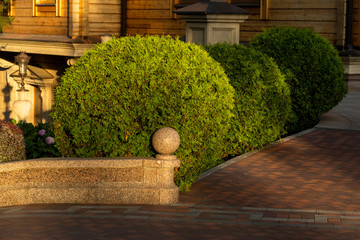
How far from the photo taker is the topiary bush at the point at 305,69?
49.4ft

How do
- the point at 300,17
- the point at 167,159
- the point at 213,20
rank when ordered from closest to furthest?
the point at 167,159 < the point at 213,20 < the point at 300,17

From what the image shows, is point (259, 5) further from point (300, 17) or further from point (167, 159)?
point (167, 159)

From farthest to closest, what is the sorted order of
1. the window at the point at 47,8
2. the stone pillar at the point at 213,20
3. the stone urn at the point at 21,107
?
the window at the point at 47,8
the stone urn at the point at 21,107
the stone pillar at the point at 213,20

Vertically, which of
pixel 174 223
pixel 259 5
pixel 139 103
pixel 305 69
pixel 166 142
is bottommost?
pixel 174 223

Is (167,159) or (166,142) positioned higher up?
(166,142)

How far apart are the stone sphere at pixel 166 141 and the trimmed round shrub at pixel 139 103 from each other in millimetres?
401

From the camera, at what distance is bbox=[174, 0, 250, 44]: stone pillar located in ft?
53.2

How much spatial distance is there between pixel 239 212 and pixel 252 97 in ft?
14.0

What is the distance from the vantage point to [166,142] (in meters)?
9.20

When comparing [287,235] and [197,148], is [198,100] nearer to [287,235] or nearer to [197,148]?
[197,148]

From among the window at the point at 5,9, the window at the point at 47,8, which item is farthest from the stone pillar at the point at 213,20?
the window at the point at 5,9

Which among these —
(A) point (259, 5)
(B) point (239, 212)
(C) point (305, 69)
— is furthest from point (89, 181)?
(A) point (259, 5)

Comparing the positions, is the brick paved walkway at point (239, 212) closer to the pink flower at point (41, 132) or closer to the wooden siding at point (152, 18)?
the pink flower at point (41, 132)

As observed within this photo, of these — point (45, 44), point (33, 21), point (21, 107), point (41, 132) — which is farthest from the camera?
point (33, 21)
